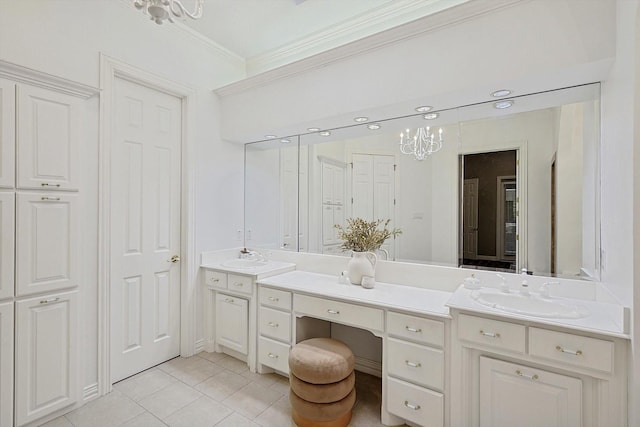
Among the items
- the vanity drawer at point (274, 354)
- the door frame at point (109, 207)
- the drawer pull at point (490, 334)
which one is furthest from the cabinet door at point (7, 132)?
the drawer pull at point (490, 334)

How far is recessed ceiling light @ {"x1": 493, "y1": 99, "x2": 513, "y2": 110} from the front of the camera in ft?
6.74

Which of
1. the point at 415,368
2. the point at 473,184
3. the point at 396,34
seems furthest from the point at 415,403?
the point at 396,34

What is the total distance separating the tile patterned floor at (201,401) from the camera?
1.96 m

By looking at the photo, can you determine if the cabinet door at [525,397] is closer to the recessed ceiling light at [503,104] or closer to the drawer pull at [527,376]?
the drawer pull at [527,376]

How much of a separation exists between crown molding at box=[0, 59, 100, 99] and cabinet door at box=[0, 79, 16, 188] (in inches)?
2.3

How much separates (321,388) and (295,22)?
10.1 ft

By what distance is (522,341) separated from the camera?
1505mm

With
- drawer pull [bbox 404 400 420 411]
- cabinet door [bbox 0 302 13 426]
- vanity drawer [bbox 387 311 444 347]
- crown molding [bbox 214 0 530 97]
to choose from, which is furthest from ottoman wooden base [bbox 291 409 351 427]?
A: crown molding [bbox 214 0 530 97]

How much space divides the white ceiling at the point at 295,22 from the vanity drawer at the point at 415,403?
279 centimetres

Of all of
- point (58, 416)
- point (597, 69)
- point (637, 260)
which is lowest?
point (58, 416)

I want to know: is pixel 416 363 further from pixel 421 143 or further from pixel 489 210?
pixel 421 143

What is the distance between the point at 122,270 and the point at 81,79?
1.47m

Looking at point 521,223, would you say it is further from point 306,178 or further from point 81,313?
point 81,313

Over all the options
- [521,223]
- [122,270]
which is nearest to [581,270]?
[521,223]
